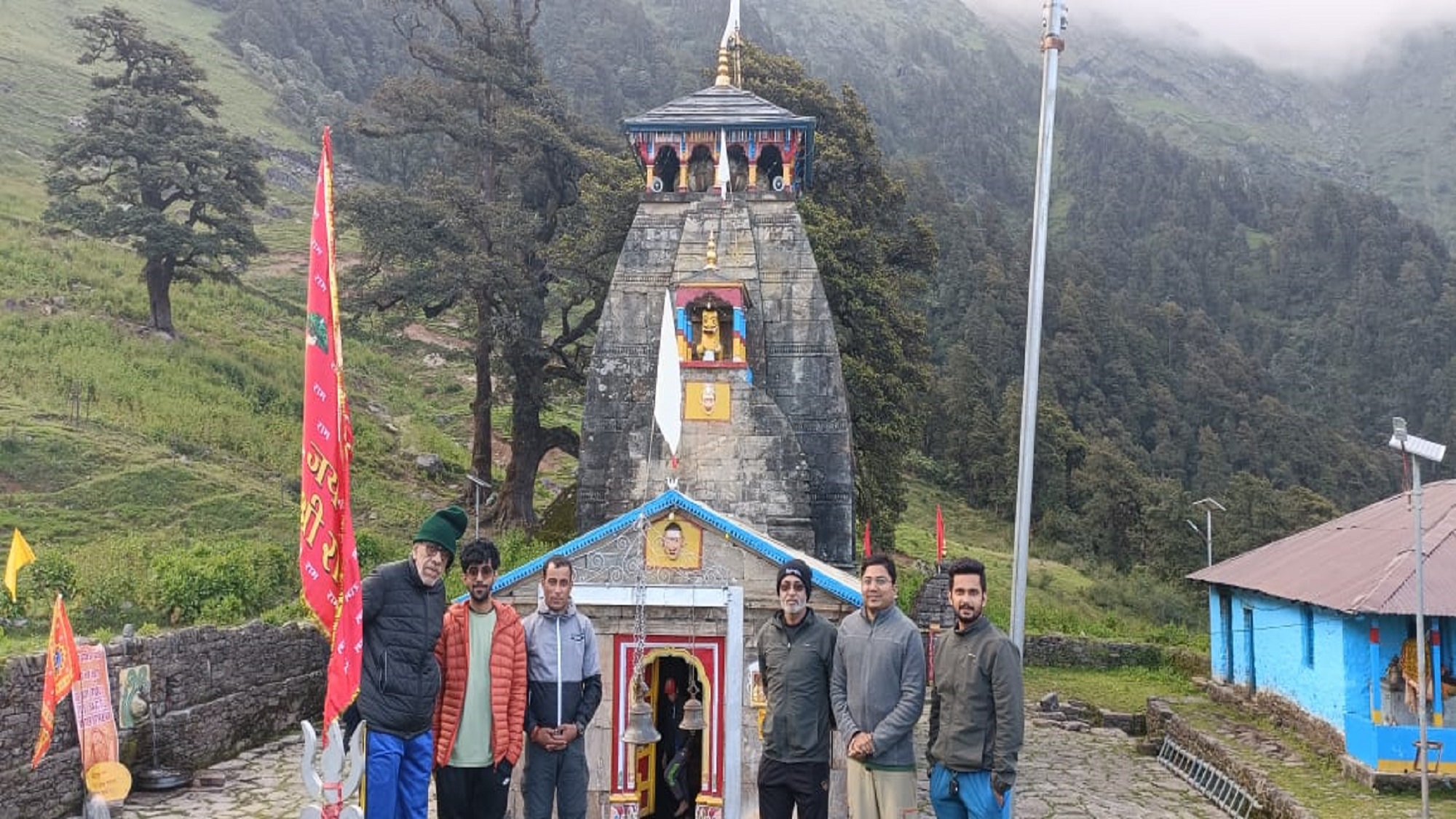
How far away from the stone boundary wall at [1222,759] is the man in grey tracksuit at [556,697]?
7.23 meters

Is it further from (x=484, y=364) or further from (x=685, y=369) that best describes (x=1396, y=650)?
(x=484, y=364)

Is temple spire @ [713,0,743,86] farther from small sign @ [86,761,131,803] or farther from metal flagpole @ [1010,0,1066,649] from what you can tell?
small sign @ [86,761,131,803]

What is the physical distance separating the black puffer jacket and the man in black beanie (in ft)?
6.11

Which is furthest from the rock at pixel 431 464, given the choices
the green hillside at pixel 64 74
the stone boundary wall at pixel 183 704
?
the green hillside at pixel 64 74

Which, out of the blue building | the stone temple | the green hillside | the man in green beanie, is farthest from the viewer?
the green hillside

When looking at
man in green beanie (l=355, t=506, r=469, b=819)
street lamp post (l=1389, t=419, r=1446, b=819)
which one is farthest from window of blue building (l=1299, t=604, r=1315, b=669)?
man in green beanie (l=355, t=506, r=469, b=819)

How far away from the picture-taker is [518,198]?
30.2 m

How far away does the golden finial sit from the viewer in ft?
65.9

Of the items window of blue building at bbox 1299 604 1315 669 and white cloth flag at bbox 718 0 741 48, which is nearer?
window of blue building at bbox 1299 604 1315 669

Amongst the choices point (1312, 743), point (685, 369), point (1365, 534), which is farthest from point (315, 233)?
point (1365, 534)

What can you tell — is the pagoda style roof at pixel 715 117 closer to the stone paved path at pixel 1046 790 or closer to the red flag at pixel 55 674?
the stone paved path at pixel 1046 790

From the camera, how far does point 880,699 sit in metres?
6.21

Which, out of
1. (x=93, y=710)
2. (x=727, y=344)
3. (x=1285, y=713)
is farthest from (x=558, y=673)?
(x=1285, y=713)

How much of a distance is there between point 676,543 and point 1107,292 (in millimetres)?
58337
